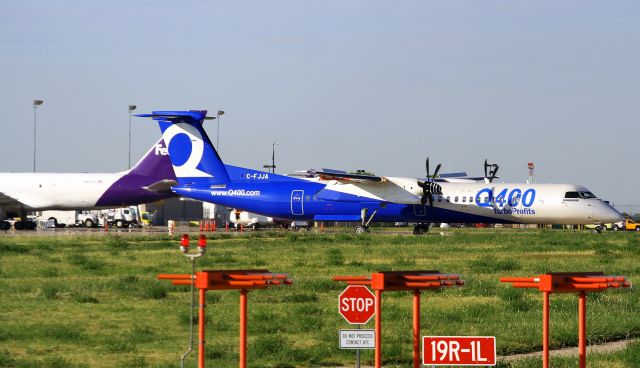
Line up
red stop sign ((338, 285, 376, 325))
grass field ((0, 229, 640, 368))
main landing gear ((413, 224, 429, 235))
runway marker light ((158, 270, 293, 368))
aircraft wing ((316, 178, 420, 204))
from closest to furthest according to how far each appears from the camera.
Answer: runway marker light ((158, 270, 293, 368))
red stop sign ((338, 285, 376, 325))
grass field ((0, 229, 640, 368))
aircraft wing ((316, 178, 420, 204))
main landing gear ((413, 224, 429, 235))

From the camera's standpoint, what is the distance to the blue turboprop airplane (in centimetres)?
6169

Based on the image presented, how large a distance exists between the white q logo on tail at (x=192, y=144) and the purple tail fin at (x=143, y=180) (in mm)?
11846

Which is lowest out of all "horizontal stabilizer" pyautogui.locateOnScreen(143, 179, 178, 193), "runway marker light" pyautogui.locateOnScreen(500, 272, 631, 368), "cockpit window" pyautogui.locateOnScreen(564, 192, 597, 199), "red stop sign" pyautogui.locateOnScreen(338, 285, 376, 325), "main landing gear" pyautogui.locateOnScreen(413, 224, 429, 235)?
"red stop sign" pyautogui.locateOnScreen(338, 285, 376, 325)

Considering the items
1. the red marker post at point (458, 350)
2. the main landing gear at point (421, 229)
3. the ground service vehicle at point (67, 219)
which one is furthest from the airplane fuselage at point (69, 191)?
the red marker post at point (458, 350)

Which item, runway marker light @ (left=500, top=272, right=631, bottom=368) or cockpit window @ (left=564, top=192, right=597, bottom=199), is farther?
cockpit window @ (left=564, top=192, right=597, bottom=199)

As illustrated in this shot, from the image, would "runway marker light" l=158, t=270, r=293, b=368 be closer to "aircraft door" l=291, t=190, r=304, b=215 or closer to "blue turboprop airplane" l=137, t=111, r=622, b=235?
"blue turboprop airplane" l=137, t=111, r=622, b=235

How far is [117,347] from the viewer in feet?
60.5

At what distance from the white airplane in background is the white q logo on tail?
11.3 metres

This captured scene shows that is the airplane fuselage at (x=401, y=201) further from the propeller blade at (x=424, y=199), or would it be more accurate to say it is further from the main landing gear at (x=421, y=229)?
the main landing gear at (x=421, y=229)

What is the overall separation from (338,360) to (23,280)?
14896mm

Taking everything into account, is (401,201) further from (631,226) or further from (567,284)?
(567,284)

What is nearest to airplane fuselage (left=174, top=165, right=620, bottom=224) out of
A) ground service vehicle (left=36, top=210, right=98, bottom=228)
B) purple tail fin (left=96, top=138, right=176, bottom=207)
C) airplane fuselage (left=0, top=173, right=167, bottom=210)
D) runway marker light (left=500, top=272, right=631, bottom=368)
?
purple tail fin (left=96, top=138, right=176, bottom=207)

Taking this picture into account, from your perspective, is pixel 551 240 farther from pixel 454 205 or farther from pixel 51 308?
pixel 51 308

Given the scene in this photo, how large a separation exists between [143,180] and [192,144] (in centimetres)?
1370
